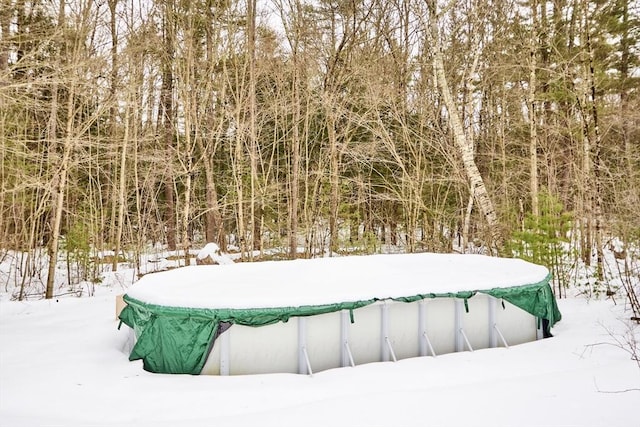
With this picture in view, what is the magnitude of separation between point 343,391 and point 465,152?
7.39 meters

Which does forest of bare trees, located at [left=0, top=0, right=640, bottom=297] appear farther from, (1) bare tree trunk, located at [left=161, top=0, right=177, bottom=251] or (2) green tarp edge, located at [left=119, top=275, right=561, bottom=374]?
(2) green tarp edge, located at [left=119, top=275, right=561, bottom=374]

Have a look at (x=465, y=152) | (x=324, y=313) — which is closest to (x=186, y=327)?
(x=324, y=313)

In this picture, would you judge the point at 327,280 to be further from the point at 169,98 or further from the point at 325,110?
the point at 169,98

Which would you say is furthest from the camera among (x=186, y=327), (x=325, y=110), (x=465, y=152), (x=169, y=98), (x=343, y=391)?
(x=169, y=98)

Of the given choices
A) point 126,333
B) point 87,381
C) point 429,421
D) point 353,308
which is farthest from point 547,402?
point 126,333

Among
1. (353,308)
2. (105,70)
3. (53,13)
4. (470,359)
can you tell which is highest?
(53,13)

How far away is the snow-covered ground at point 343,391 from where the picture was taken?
4.00 m

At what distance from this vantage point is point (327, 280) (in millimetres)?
6473

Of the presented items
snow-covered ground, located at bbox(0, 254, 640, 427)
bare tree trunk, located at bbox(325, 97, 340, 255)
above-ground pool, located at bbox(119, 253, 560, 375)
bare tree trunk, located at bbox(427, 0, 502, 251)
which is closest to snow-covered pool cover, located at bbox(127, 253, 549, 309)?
above-ground pool, located at bbox(119, 253, 560, 375)

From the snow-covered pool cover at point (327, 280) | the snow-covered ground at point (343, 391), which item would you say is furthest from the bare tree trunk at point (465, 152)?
the snow-covered ground at point (343, 391)

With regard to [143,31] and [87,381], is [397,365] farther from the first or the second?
[143,31]

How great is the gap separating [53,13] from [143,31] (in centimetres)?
432

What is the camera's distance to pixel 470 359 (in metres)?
5.93

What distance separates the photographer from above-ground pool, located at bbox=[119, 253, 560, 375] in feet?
17.4
